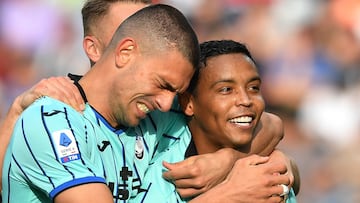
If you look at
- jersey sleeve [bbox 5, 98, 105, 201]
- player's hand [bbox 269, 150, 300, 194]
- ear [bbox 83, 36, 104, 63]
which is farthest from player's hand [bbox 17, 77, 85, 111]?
player's hand [bbox 269, 150, 300, 194]

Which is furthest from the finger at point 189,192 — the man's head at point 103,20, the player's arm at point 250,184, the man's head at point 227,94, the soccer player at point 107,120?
the man's head at point 103,20

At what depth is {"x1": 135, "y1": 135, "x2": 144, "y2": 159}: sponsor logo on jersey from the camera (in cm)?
422

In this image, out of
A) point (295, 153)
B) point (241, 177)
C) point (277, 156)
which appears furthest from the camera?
point (295, 153)

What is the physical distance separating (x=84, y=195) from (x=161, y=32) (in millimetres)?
938

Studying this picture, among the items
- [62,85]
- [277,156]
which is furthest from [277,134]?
[62,85]

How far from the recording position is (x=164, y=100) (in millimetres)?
4027

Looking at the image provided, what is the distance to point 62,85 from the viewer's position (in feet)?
13.3

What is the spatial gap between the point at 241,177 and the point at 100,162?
75cm

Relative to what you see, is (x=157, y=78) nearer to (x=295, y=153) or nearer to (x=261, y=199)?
(x=261, y=199)

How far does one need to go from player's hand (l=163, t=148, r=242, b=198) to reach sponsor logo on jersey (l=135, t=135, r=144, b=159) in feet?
0.44

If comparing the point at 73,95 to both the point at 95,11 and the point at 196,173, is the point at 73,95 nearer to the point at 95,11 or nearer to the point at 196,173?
the point at 196,173

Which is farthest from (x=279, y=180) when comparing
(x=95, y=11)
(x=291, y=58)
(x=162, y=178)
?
(x=291, y=58)

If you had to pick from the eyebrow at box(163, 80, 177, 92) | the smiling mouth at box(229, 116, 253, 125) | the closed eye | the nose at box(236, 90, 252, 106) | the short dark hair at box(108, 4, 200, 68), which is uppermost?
the short dark hair at box(108, 4, 200, 68)

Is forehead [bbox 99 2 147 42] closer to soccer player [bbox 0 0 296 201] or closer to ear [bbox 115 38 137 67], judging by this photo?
soccer player [bbox 0 0 296 201]
